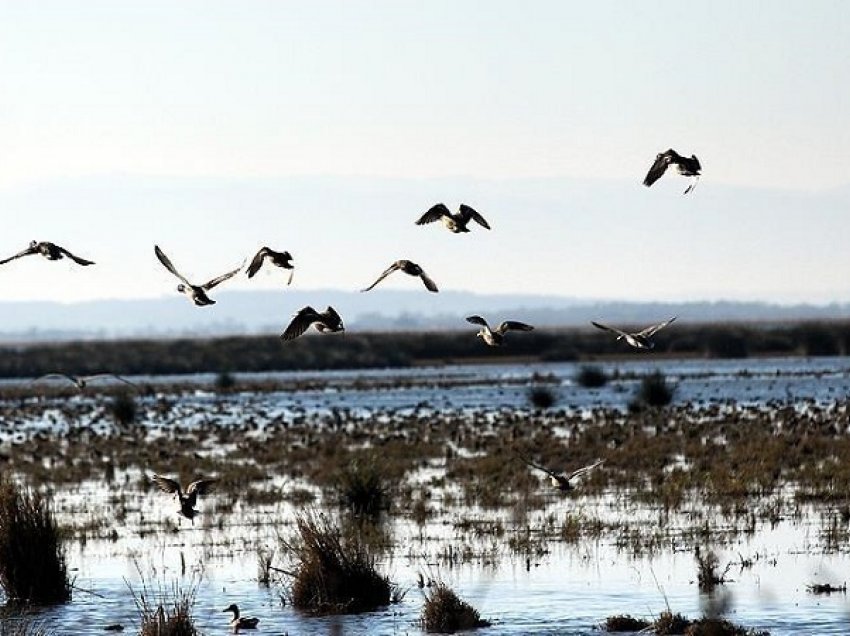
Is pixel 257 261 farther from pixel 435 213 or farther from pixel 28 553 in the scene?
pixel 28 553

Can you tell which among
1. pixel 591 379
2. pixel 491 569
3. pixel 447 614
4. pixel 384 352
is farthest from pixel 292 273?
pixel 384 352

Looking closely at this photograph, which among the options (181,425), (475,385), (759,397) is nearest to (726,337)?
(475,385)

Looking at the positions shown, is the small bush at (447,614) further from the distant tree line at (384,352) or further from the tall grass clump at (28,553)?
the distant tree line at (384,352)

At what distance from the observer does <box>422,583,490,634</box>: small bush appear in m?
18.7

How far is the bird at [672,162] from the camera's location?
18766mm

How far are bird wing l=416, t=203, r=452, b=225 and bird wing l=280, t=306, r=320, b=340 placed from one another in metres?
1.57

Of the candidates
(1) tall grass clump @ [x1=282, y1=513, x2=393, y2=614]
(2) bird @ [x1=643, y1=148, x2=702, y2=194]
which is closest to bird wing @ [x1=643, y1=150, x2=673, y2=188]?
(2) bird @ [x1=643, y1=148, x2=702, y2=194]

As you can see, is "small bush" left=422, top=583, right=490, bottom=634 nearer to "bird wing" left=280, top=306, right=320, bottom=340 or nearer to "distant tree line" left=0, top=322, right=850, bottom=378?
"bird wing" left=280, top=306, right=320, bottom=340

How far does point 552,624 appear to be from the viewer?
1903 cm

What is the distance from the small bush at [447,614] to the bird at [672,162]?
15.4 ft

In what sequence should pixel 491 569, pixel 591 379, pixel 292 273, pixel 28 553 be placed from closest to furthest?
pixel 292 273 < pixel 28 553 < pixel 491 569 < pixel 591 379

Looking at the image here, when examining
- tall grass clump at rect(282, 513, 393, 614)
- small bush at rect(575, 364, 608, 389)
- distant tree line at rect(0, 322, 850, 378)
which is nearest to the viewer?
tall grass clump at rect(282, 513, 393, 614)

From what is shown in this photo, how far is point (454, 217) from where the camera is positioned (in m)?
18.8

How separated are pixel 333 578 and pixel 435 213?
4.32m
